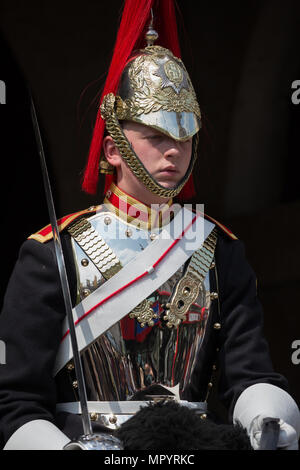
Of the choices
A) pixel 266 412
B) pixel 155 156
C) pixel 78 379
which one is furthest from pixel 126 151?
pixel 266 412

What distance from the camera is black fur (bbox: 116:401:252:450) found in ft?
9.20

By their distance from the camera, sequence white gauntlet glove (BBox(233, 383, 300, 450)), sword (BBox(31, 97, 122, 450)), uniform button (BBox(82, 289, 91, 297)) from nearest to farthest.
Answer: sword (BBox(31, 97, 122, 450)), white gauntlet glove (BBox(233, 383, 300, 450)), uniform button (BBox(82, 289, 91, 297))

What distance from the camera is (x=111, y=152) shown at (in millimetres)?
3340

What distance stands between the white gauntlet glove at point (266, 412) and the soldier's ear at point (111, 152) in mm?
722

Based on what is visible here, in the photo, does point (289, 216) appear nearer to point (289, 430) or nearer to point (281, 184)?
point (281, 184)

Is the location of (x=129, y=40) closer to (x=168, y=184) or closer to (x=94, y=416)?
(x=168, y=184)

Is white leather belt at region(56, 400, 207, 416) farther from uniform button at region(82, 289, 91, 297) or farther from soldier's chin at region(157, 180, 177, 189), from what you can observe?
soldier's chin at region(157, 180, 177, 189)

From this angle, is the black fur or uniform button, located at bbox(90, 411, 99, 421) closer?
the black fur

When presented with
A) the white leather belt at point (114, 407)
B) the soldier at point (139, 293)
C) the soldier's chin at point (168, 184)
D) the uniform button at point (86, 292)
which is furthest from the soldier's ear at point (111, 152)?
the white leather belt at point (114, 407)

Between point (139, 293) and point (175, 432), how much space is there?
20.3 inches

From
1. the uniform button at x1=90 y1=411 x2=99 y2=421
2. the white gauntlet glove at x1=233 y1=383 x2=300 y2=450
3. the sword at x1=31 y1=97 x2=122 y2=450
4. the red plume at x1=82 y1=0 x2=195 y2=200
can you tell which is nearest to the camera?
the sword at x1=31 y1=97 x2=122 y2=450

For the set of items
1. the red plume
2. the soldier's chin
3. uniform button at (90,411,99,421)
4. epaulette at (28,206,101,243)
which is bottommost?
uniform button at (90,411,99,421)

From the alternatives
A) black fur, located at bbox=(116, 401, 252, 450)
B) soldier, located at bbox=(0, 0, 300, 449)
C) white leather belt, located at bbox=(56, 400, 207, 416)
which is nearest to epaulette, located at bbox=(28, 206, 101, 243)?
soldier, located at bbox=(0, 0, 300, 449)

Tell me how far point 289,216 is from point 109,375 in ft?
5.90
